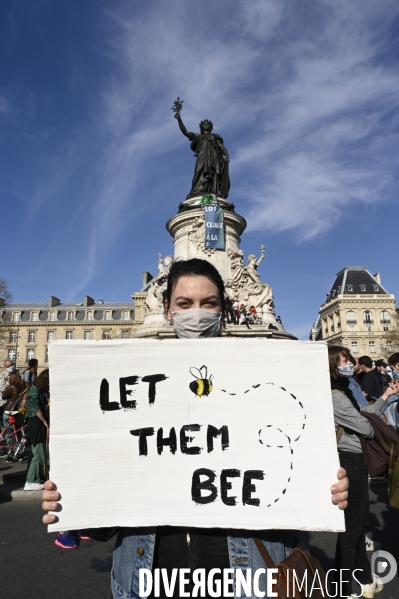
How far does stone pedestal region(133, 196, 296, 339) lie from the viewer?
62.7 ft

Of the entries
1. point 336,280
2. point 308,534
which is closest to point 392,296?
point 336,280

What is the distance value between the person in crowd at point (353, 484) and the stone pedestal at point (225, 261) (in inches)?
587

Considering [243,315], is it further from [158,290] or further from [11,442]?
[11,442]

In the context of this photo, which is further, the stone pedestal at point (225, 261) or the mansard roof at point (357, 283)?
the mansard roof at point (357, 283)

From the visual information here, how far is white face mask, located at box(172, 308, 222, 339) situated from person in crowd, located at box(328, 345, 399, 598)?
187 cm

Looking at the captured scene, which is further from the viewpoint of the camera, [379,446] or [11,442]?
[11,442]

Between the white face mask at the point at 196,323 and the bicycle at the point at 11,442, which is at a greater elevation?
the white face mask at the point at 196,323

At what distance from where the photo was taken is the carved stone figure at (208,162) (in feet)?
69.1

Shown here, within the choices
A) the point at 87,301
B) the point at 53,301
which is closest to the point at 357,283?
the point at 87,301

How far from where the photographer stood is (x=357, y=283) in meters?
68.7

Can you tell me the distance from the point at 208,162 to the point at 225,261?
5.24m

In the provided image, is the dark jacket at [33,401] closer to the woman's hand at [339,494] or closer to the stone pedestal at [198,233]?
the woman's hand at [339,494]

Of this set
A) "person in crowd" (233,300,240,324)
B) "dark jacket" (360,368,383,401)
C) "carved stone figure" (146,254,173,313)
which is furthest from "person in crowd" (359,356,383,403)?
"carved stone figure" (146,254,173,313)

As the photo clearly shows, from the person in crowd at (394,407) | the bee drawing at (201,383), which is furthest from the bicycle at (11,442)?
the bee drawing at (201,383)
